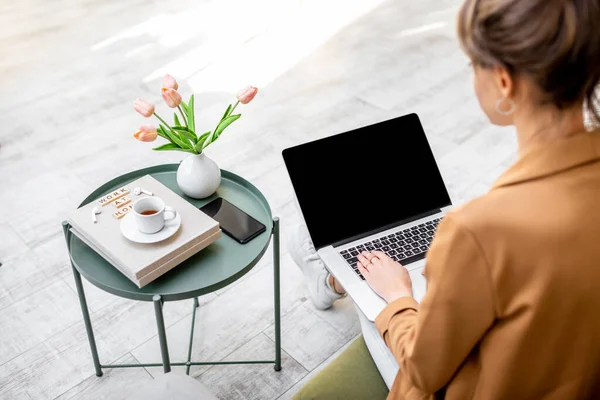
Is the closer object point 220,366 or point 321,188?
point 321,188

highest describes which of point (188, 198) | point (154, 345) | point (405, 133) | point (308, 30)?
point (405, 133)

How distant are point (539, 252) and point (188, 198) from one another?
1.05m

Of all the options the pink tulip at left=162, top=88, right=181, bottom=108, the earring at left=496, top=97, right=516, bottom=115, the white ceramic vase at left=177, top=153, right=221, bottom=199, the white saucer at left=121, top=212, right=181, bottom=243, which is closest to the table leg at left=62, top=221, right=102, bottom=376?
the white saucer at left=121, top=212, right=181, bottom=243

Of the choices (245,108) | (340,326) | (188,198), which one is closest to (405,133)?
(188,198)

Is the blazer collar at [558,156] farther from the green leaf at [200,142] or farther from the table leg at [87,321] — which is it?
the table leg at [87,321]

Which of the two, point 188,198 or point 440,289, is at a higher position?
point 440,289

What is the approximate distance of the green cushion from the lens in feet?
4.14

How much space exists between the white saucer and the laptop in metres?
0.29

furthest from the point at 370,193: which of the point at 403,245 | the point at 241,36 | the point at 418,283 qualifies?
the point at 241,36

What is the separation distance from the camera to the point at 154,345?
188cm

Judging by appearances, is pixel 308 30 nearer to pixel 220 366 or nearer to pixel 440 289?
pixel 220 366

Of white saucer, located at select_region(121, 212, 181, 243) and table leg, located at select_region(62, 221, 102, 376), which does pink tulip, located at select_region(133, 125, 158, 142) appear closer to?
white saucer, located at select_region(121, 212, 181, 243)

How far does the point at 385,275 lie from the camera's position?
1.32m

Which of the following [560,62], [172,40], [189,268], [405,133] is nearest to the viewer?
[560,62]
